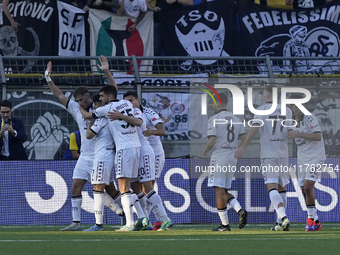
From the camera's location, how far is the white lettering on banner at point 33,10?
14.0 metres

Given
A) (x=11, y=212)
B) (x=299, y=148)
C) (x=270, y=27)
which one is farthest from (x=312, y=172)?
(x=270, y=27)

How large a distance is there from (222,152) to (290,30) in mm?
5990

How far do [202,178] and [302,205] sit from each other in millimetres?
1761

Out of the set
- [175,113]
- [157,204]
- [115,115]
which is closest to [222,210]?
[157,204]

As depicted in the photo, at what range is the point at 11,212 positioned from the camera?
1088cm

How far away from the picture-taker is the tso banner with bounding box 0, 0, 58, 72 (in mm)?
13906

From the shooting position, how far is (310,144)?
31.9ft

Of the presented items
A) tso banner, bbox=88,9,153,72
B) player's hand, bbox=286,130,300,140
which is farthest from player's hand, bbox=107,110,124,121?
tso banner, bbox=88,9,153,72

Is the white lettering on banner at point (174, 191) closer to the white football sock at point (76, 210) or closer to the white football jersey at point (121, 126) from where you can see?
the white football sock at point (76, 210)

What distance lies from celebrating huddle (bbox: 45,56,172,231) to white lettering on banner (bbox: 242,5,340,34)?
548 centimetres

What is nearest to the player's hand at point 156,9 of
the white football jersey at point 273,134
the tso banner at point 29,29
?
the tso banner at point 29,29

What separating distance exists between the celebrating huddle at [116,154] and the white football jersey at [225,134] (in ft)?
2.70

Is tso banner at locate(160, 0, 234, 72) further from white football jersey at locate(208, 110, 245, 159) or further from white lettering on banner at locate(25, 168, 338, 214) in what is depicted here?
white football jersey at locate(208, 110, 245, 159)

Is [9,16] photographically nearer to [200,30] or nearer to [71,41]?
[71,41]
